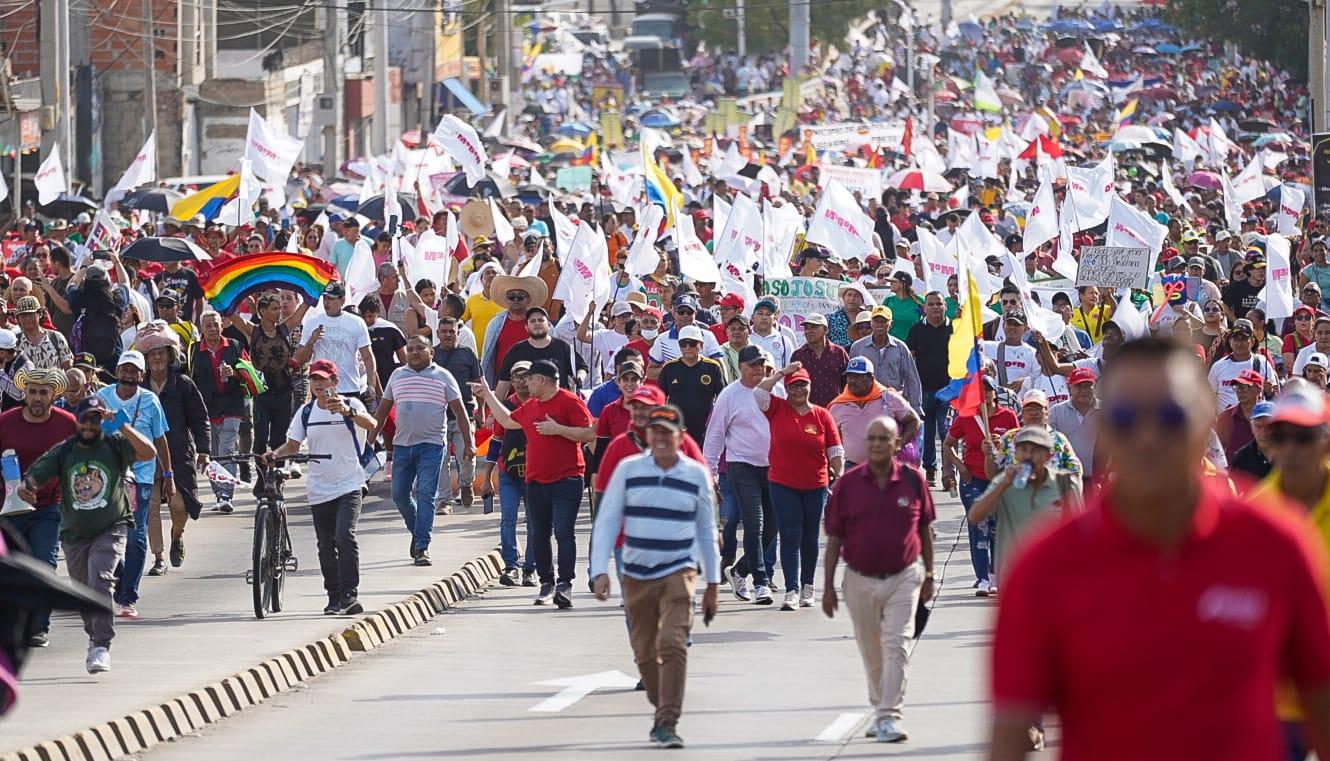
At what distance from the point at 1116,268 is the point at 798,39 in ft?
258

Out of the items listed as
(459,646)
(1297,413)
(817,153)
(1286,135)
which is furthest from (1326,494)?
(1286,135)

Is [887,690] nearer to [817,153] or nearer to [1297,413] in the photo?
[1297,413]

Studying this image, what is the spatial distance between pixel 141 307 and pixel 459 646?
833cm

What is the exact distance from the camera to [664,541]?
10344mm

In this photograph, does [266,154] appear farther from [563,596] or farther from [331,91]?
[331,91]

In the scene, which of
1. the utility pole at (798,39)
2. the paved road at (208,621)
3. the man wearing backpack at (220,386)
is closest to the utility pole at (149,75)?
the man wearing backpack at (220,386)

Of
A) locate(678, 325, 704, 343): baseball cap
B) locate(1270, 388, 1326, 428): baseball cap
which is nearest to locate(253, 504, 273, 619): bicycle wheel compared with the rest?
locate(678, 325, 704, 343): baseball cap

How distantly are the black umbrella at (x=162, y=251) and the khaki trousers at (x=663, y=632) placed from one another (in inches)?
556

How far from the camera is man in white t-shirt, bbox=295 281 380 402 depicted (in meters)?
18.8

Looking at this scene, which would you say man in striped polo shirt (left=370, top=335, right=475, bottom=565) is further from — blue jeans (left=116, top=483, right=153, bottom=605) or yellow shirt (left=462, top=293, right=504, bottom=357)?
yellow shirt (left=462, top=293, right=504, bottom=357)

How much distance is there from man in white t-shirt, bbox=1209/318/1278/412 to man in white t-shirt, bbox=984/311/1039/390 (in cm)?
213

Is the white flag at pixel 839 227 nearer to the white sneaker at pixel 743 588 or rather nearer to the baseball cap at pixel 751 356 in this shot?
the white sneaker at pixel 743 588

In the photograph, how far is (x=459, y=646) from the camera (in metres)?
13.6

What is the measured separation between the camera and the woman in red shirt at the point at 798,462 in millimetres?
14312
